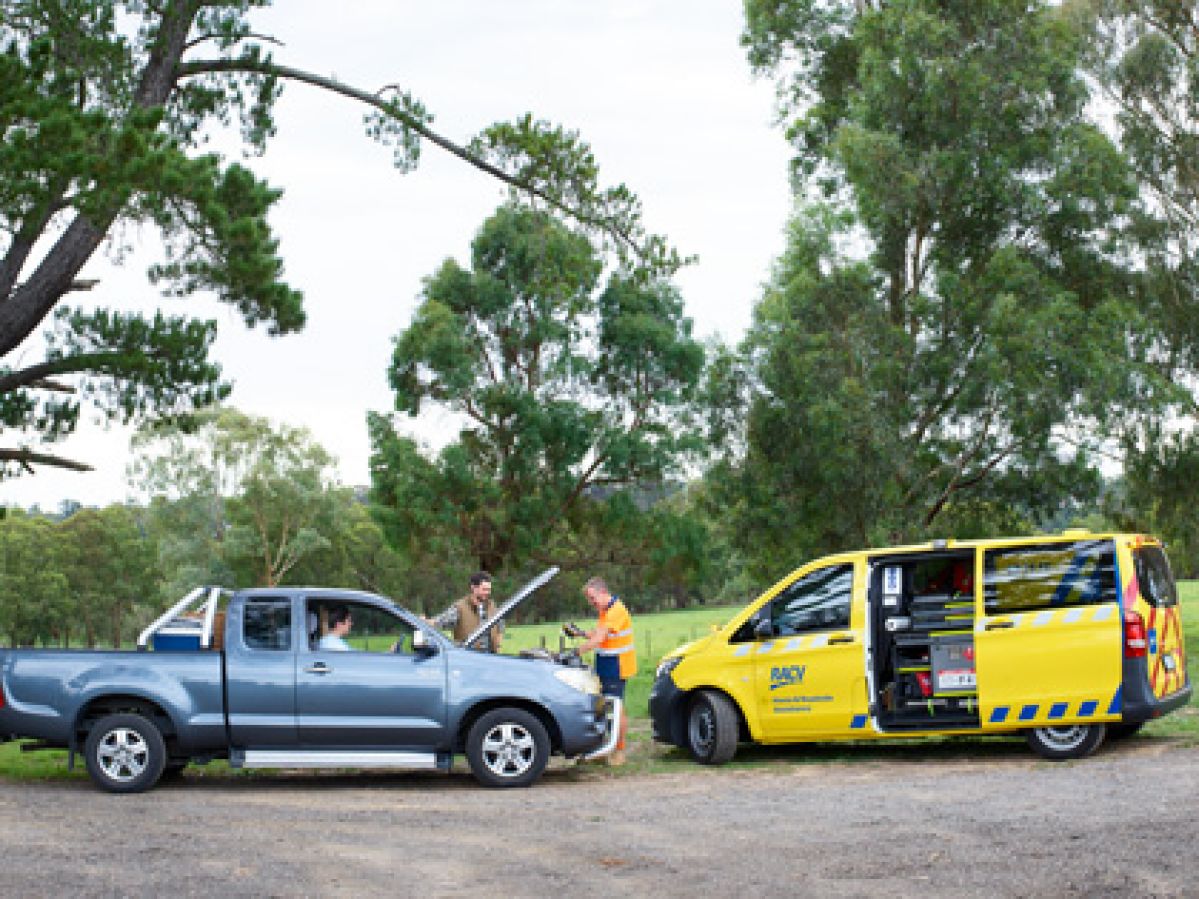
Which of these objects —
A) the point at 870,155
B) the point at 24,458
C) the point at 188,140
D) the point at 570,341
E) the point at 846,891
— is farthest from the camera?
the point at 570,341

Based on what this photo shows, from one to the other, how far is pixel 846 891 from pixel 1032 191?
2676cm

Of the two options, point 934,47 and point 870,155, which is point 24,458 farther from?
point 934,47

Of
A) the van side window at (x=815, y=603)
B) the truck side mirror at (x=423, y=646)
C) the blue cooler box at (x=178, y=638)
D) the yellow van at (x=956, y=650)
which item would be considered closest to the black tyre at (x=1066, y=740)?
the yellow van at (x=956, y=650)

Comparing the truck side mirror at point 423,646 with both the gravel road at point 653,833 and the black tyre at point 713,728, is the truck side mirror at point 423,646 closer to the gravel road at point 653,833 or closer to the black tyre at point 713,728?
the gravel road at point 653,833

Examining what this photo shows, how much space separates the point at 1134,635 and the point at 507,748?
5.27 metres

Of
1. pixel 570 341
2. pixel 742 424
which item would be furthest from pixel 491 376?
pixel 742 424

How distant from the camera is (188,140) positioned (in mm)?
20609

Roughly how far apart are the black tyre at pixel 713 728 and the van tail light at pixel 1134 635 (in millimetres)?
3500

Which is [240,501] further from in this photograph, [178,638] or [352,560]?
[178,638]

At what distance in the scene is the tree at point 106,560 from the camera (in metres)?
90.6

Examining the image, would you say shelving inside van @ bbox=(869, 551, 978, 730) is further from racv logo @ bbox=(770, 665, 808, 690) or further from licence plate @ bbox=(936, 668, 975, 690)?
racv logo @ bbox=(770, 665, 808, 690)

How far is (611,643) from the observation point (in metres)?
14.4

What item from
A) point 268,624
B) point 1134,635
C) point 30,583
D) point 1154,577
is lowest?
point 1134,635

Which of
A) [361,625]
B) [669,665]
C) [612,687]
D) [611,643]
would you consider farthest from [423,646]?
[669,665]
